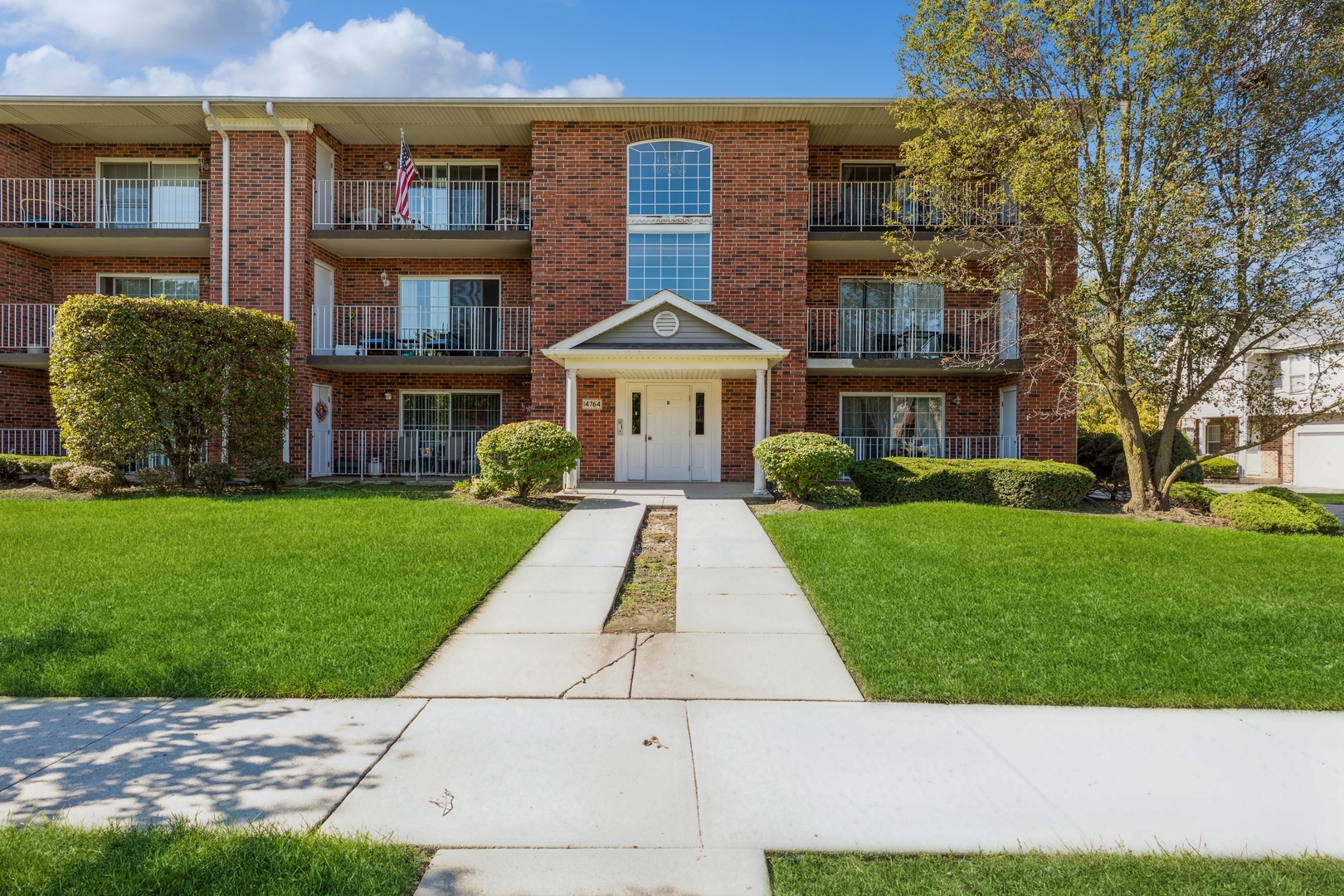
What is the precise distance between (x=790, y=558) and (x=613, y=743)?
4615 mm

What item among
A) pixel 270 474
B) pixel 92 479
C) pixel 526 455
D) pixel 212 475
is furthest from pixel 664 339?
pixel 92 479

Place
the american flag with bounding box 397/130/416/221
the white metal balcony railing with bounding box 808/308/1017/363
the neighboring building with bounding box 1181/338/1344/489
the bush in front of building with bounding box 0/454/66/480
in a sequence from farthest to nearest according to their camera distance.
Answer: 1. the neighboring building with bounding box 1181/338/1344/489
2. the white metal balcony railing with bounding box 808/308/1017/363
3. the american flag with bounding box 397/130/416/221
4. the bush in front of building with bounding box 0/454/66/480

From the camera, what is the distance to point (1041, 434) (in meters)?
15.4

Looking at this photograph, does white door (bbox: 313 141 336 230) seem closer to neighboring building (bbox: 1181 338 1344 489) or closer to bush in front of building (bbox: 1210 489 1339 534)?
bush in front of building (bbox: 1210 489 1339 534)

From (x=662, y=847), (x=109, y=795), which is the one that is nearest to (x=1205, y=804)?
(x=662, y=847)

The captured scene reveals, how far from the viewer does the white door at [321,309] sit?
1599 centimetres

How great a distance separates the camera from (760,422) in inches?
553

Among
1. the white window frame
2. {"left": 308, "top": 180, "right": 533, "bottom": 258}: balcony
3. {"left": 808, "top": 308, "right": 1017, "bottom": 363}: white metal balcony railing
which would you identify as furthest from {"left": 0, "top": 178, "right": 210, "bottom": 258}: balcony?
the white window frame

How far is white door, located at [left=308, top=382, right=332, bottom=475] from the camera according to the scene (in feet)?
52.1

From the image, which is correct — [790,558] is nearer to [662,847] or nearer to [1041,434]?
[662,847]

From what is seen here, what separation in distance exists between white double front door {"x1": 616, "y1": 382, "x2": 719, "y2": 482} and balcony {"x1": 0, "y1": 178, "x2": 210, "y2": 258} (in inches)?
408

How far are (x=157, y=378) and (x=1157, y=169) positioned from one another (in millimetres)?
17381

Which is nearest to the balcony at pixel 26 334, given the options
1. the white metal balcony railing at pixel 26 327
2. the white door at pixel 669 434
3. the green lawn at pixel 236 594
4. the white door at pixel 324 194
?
the white metal balcony railing at pixel 26 327

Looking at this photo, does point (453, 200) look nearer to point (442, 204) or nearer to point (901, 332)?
point (442, 204)
